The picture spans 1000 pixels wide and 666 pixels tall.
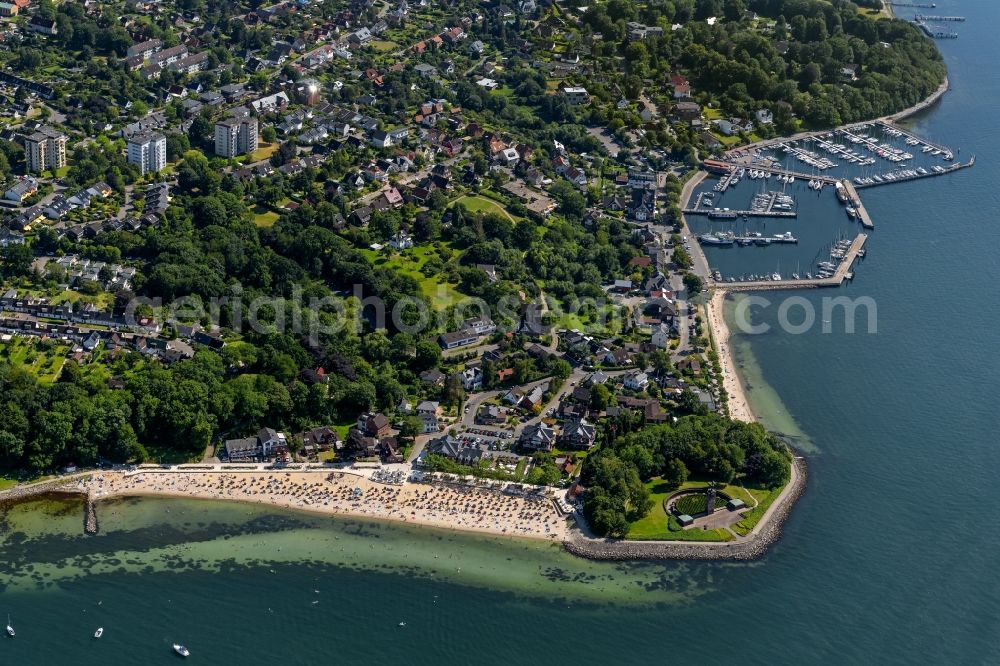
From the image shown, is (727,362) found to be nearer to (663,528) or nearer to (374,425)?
(663,528)

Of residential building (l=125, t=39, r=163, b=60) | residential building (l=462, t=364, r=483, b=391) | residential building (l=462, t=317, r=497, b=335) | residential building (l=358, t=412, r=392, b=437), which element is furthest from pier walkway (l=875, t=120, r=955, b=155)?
residential building (l=125, t=39, r=163, b=60)

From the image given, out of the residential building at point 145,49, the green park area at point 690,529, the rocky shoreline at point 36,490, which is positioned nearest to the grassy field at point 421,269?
the green park area at point 690,529

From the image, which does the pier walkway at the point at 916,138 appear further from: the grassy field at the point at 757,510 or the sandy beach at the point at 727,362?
the grassy field at the point at 757,510

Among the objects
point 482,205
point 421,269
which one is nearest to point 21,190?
point 421,269

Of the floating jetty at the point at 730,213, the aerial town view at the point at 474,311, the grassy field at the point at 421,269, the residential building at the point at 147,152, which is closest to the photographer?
the aerial town view at the point at 474,311

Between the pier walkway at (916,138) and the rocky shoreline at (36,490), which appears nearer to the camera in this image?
the rocky shoreline at (36,490)

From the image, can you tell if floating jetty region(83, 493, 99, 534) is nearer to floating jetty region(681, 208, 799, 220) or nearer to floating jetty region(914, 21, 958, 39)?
floating jetty region(681, 208, 799, 220)
